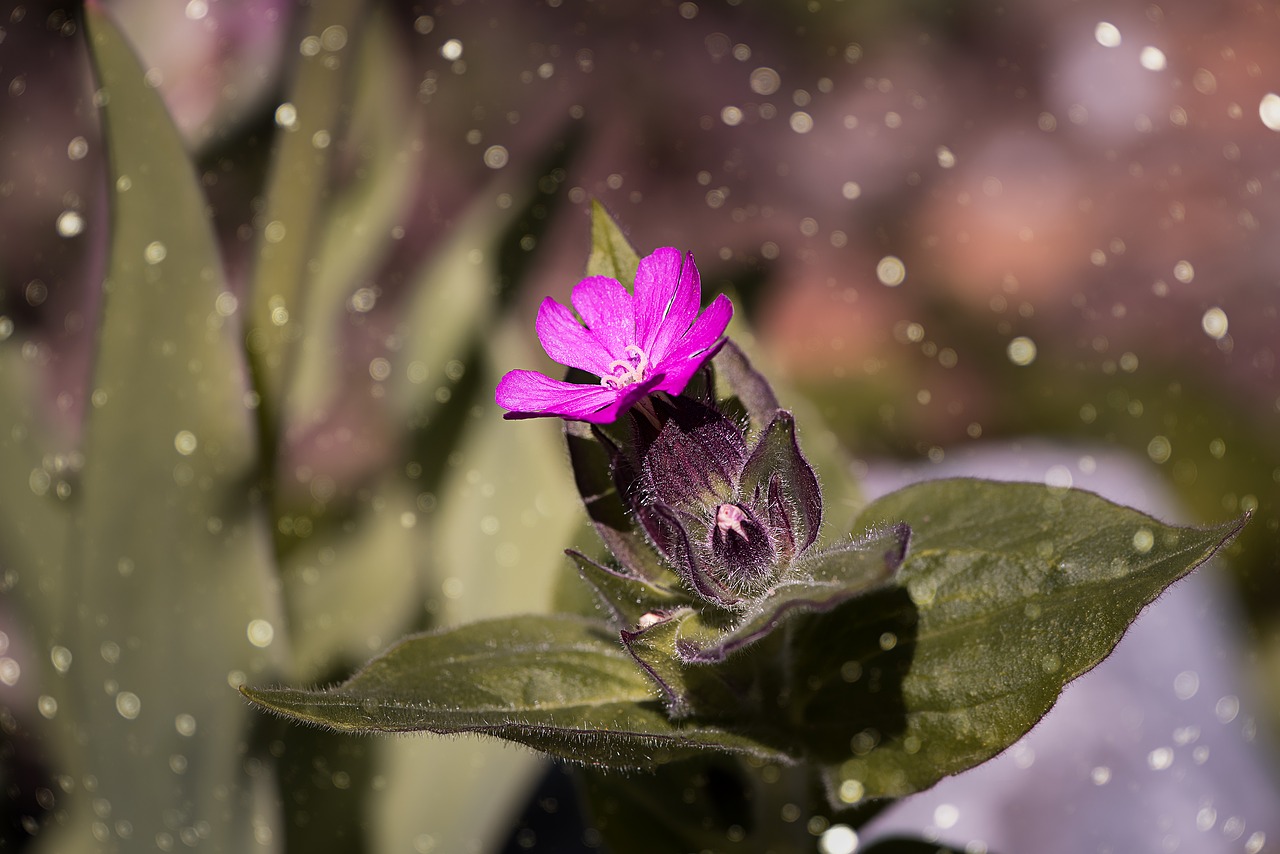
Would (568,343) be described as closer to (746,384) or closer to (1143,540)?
(746,384)

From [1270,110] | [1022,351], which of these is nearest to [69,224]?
[1022,351]

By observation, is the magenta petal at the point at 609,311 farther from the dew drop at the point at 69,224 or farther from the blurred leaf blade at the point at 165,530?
the dew drop at the point at 69,224

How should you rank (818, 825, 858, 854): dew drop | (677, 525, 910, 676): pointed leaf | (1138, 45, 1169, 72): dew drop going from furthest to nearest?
(1138, 45, 1169, 72): dew drop
(818, 825, 858, 854): dew drop
(677, 525, 910, 676): pointed leaf

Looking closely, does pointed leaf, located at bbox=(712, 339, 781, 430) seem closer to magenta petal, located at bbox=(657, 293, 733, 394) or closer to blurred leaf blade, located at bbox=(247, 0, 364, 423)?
magenta petal, located at bbox=(657, 293, 733, 394)

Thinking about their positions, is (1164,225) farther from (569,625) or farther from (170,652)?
(170,652)

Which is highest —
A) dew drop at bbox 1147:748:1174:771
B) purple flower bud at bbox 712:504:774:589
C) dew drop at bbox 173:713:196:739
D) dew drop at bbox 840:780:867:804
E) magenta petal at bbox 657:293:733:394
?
magenta petal at bbox 657:293:733:394

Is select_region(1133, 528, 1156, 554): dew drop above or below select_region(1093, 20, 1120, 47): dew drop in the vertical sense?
below

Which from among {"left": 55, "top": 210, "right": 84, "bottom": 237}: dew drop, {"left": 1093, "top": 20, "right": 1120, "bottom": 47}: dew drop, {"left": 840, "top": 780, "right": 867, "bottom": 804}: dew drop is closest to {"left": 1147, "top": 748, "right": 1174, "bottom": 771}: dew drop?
{"left": 840, "top": 780, "right": 867, "bottom": 804}: dew drop

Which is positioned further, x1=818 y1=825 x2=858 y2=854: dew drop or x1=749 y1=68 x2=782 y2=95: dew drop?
x1=749 y1=68 x2=782 y2=95: dew drop
